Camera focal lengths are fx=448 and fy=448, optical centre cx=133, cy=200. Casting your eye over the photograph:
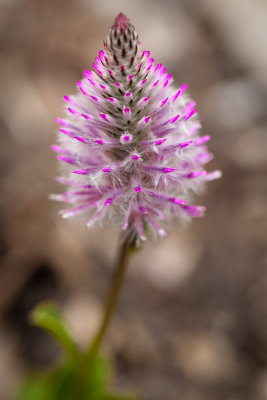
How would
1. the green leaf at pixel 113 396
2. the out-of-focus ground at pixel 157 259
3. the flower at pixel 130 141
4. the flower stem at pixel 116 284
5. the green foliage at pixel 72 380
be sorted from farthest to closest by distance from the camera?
the out-of-focus ground at pixel 157 259, the green leaf at pixel 113 396, the green foliage at pixel 72 380, the flower stem at pixel 116 284, the flower at pixel 130 141

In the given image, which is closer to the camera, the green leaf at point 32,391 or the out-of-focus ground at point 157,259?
the green leaf at point 32,391

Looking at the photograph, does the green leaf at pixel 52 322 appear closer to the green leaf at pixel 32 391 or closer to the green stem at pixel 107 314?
the green stem at pixel 107 314

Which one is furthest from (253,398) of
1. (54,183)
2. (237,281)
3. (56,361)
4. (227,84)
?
(227,84)

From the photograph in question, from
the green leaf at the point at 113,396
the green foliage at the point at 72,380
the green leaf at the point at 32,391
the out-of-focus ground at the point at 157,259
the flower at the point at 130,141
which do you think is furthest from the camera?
the out-of-focus ground at the point at 157,259

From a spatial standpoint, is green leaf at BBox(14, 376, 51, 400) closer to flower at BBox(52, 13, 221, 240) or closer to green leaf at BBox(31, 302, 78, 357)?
green leaf at BBox(31, 302, 78, 357)

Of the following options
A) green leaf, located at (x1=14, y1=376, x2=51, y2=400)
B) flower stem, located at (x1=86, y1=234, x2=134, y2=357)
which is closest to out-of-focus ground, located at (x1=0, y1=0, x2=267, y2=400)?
green leaf, located at (x1=14, y1=376, x2=51, y2=400)

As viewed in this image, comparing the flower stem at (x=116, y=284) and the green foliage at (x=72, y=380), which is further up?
the flower stem at (x=116, y=284)

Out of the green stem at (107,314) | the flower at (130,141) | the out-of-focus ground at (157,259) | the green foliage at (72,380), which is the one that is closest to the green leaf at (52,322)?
the green foliage at (72,380)
